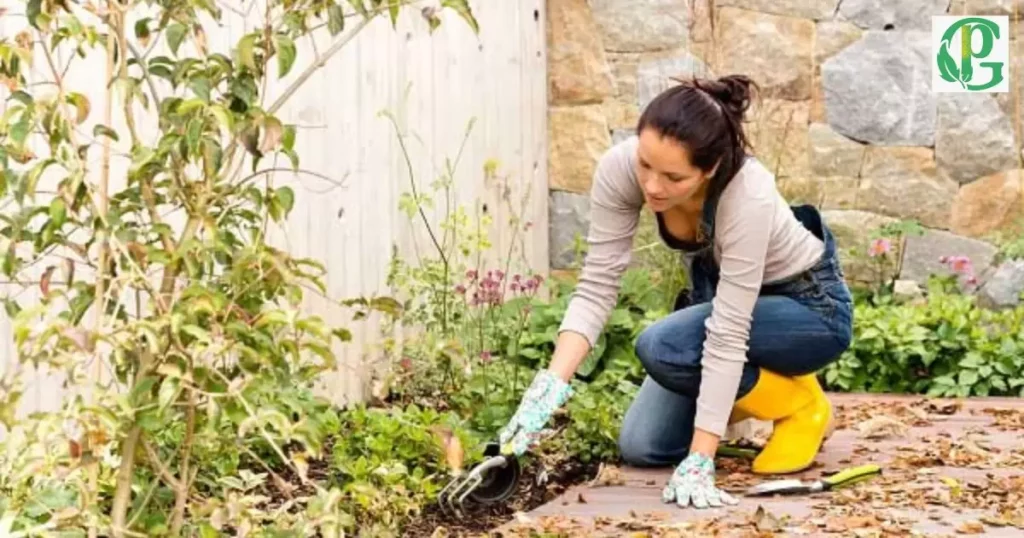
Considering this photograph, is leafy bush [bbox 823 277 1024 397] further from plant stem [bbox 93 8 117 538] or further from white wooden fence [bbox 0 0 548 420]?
plant stem [bbox 93 8 117 538]

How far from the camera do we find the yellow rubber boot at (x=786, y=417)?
4.36 metres

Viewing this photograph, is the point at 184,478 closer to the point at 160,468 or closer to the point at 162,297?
the point at 160,468

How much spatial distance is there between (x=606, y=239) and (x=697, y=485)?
621mm

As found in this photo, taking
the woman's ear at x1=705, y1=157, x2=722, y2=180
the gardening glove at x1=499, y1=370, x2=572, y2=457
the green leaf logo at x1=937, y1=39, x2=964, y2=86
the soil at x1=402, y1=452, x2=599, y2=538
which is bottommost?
the soil at x1=402, y1=452, x2=599, y2=538

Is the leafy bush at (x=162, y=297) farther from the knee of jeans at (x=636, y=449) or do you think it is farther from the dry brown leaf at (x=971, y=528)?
the knee of jeans at (x=636, y=449)

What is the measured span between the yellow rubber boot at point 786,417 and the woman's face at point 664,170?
2.53ft

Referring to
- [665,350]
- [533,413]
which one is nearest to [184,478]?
[533,413]

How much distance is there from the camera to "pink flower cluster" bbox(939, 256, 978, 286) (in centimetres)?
667

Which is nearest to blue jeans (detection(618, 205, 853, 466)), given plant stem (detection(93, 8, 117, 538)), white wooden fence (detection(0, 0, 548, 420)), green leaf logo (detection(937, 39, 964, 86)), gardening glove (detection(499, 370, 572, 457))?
gardening glove (detection(499, 370, 572, 457))

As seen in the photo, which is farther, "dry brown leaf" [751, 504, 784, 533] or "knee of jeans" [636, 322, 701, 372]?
"knee of jeans" [636, 322, 701, 372]

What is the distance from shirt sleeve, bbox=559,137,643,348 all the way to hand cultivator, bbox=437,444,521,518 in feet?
1.21

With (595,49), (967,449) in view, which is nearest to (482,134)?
(595,49)

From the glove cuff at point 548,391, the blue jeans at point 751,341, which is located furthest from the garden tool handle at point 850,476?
the glove cuff at point 548,391

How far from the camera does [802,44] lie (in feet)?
23.2
